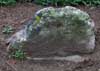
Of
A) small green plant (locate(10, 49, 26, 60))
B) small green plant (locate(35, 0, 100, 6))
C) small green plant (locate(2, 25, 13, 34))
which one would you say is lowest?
small green plant (locate(10, 49, 26, 60))

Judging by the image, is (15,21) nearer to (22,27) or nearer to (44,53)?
(22,27)

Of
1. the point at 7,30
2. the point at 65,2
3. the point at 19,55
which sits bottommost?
the point at 19,55

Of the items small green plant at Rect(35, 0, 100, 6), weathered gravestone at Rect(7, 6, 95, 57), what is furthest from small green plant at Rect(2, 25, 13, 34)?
small green plant at Rect(35, 0, 100, 6)

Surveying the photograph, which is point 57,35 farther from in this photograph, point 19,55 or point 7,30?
point 7,30

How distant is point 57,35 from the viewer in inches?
162

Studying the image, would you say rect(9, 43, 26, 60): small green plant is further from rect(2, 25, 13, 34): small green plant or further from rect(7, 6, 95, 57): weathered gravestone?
rect(2, 25, 13, 34): small green plant

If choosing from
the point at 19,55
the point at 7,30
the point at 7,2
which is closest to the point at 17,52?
the point at 19,55

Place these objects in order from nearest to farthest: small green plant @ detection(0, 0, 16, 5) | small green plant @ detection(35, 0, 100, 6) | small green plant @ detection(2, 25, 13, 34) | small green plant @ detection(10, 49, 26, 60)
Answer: small green plant @ detection(10, 49, 26, 60), small green plant @ detection(2, 25, 13, 34), small green plant @ detection(0, 0, 16, 5), small green plant @ detection(35, 0, 100, 6)

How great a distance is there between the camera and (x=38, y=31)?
4.11 meters

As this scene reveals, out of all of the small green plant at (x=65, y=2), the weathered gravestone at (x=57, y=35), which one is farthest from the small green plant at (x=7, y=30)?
the small green plant at (x=65, y=2)

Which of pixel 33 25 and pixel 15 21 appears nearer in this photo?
pixel 33 25

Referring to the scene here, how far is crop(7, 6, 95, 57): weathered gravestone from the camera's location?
13.5ft

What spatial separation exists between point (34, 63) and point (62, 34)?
52 cm

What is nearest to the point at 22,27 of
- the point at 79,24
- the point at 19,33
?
the point at 19,33
